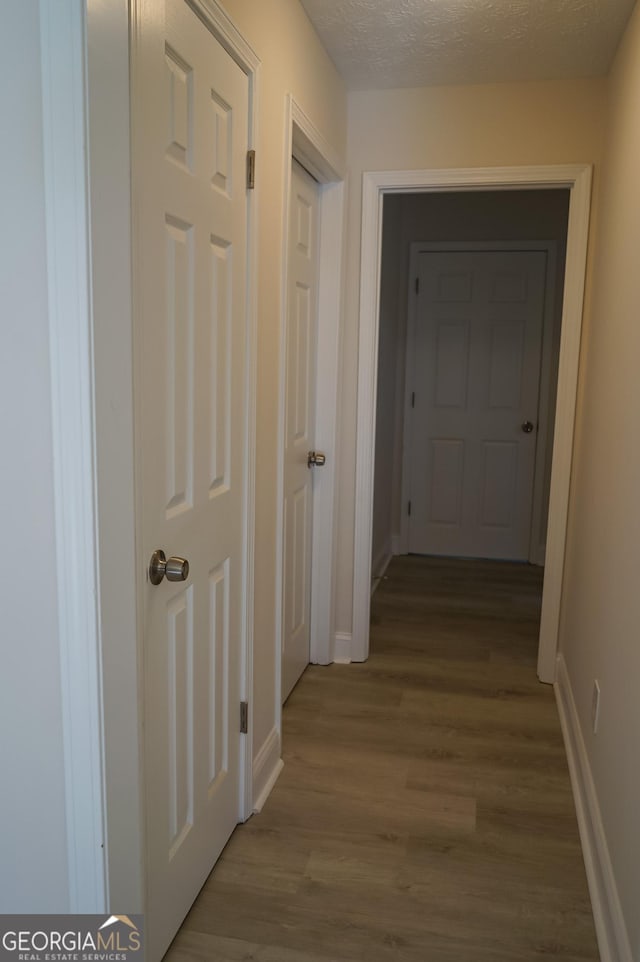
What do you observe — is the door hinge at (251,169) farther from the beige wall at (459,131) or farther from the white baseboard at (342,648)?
the white baseboard at (342,648)

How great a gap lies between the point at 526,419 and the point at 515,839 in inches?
132

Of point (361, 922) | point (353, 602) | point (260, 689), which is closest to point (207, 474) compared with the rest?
point (260, 689)

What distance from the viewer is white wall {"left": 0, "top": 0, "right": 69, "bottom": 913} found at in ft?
3.59

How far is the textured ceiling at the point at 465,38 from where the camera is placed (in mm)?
2389

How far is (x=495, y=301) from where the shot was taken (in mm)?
5027

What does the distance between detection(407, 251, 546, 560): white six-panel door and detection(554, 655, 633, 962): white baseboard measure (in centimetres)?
236

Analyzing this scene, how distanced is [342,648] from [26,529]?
2.42m

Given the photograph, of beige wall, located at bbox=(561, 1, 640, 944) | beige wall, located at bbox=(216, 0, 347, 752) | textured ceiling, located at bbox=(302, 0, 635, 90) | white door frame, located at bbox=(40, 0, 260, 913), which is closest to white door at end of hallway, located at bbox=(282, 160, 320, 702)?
beige wall, located at bbox=(216, 0, 347, 752)

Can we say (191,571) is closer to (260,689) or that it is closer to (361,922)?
(260,689)

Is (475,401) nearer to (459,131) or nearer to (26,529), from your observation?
(459,131)

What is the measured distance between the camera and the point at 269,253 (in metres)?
2.18

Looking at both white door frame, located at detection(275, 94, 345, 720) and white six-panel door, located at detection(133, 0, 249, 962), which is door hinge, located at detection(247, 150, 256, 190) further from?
white door frame, located at detection(275, 94, 345, 720)

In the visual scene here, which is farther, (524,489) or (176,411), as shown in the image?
(524,489)

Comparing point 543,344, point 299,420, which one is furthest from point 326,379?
point 543,344
